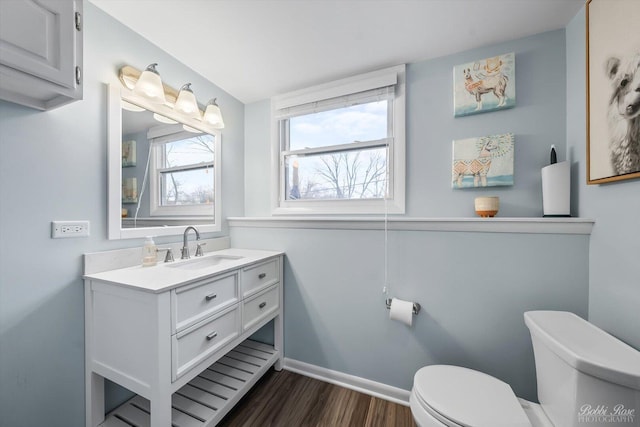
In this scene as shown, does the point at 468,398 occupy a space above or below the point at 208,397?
above

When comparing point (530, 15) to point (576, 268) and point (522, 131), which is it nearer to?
point (522, 131)

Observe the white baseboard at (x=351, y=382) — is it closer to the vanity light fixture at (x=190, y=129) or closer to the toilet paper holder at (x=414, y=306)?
the toilet paper holder at (x=414, y=306)

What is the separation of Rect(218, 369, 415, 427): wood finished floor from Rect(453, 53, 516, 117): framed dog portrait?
192 centimetres

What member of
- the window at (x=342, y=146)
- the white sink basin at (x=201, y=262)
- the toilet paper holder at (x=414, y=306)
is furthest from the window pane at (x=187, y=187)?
the toilet paper holder at (x=414, y=306)

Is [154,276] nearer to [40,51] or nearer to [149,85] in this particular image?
[40,51]

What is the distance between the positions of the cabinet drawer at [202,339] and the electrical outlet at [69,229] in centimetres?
73

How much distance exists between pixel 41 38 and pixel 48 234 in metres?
0.81

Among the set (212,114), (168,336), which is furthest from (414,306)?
(212,114)

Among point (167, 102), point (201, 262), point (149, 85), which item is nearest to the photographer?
point (149, 85)

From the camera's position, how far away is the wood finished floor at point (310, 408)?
1.36m

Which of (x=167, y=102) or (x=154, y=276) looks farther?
(x=167, y=102)

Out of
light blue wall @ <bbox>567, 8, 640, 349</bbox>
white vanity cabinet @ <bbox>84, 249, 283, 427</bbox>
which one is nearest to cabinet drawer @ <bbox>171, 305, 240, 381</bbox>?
white vanity cabinet @ <bbox>84, 249, 283, 427</bbox>

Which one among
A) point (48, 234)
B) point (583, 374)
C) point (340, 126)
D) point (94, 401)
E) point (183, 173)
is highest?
point (340, 126)

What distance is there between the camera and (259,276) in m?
1.59
